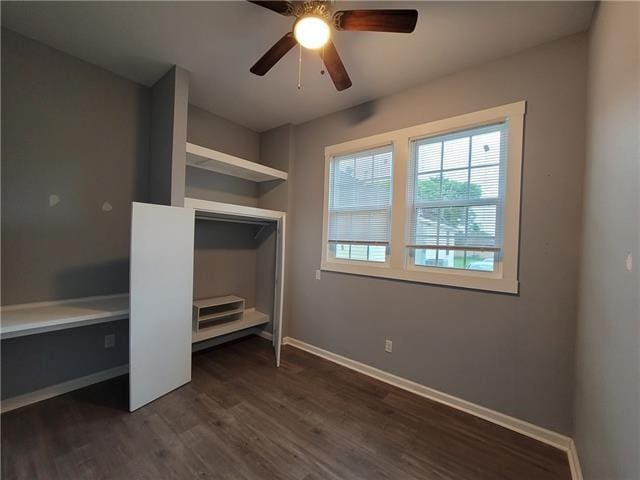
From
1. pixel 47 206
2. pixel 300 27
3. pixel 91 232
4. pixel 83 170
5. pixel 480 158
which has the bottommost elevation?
pixel 91 232

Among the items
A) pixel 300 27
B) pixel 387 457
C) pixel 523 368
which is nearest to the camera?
pixel 300 27

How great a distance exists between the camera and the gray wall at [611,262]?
989mm

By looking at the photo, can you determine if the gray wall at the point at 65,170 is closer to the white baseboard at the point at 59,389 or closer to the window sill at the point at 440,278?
the white baseboard at the point at 59,389

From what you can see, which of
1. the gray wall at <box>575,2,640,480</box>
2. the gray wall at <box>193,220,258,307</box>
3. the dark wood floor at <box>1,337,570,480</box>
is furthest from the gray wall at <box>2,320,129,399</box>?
the gray wall at <box>575,2,640,480</box>

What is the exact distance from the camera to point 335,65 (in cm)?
186

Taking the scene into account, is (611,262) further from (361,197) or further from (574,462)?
(361,197)

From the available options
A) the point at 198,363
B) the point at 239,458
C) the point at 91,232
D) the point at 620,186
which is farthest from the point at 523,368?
the point at 91,232

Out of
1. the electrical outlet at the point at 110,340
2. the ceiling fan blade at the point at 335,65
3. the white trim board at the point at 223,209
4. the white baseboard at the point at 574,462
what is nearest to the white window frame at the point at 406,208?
the white trim board at the point at 223,209

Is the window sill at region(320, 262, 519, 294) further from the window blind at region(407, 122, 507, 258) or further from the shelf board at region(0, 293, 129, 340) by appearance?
the shelf board at region(0, 293, 129, 340)

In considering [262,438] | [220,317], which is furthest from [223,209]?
[262,438]

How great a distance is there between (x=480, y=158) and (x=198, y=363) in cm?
334

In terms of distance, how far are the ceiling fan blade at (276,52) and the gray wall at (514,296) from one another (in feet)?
4.24

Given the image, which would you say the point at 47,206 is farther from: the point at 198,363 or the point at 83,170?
the point at 198,363

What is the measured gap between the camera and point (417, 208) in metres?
2.54
